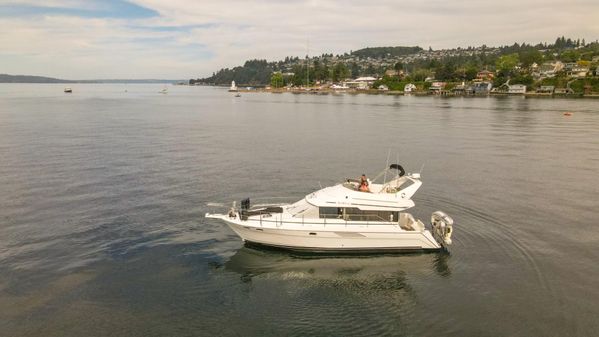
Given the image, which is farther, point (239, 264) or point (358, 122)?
point (358, 122)

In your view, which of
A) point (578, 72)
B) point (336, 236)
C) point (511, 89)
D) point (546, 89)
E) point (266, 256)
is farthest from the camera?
point (578, 72)

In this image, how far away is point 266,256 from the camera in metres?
24.8

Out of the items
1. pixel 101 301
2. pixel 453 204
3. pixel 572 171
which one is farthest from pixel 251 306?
pixel 572 171

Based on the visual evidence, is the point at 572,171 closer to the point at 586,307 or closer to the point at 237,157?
the point at 586,307

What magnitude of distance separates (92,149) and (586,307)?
5133 centimetres

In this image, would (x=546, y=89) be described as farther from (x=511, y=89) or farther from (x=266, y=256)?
(x=266, y=256)

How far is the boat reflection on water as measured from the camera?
74.2 feet

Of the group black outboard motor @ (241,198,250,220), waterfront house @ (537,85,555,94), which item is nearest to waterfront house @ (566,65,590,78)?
waterfront house @ (537,85,555,94)

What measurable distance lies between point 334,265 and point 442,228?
21.9 ft

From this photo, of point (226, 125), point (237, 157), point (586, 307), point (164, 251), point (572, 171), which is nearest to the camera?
point (586, 307)

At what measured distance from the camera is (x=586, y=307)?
19.6 metres

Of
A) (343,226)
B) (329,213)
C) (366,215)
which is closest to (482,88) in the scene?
(366,215)

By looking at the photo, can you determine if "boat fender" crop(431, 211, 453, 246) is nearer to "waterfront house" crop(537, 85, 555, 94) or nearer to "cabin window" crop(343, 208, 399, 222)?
"cabin window" crop(343, 208, 399, 222)

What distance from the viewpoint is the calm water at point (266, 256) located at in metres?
18.7
